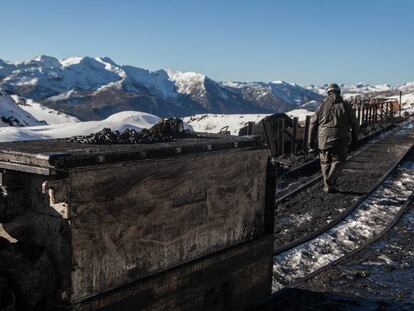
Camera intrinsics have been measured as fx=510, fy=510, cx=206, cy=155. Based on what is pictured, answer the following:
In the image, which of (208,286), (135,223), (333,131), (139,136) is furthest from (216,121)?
(135,223)

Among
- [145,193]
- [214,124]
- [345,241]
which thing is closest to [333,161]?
[345,241]

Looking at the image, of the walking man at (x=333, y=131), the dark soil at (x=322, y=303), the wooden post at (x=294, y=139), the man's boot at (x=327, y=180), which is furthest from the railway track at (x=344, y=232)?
the wooden post at (x=294, y=139)

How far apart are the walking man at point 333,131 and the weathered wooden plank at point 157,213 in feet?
18.7

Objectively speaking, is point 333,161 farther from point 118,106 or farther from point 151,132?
point 118,106

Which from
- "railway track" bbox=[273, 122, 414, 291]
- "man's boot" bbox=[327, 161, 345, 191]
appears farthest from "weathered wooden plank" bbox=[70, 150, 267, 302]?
"man's boot" bbox=[327, 161, 345, 191]

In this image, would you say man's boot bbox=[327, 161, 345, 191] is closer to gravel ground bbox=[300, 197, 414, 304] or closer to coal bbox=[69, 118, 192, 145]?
gravel ground bbox=[300, 197, 414, 304]

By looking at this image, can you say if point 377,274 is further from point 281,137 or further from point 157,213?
point 281,137

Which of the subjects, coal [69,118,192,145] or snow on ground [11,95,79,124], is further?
snow on ground [11,95,79,124]

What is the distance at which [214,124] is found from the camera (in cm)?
2423

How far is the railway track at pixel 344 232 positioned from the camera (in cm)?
563

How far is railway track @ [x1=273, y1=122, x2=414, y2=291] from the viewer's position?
5629 mm

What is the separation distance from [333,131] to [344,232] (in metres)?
2.92

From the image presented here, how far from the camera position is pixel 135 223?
3.00 meters

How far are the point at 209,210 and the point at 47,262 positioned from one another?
4.19 feet
